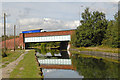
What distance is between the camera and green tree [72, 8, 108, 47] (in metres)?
53.3

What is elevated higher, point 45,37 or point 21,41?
point 45,37

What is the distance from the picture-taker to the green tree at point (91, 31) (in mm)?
53275

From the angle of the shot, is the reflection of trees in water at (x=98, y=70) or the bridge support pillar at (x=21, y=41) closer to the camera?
the reflection of trees in water at (x=98, y=70)

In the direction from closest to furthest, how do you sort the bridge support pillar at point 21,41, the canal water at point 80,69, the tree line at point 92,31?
the canal water at point 80,69
the tree line at point 92,31
the bridge support pillar at point 21,41

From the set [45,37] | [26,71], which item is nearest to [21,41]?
[45,37]

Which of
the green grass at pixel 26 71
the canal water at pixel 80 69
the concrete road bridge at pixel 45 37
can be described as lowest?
the canal water at pixel 80 69

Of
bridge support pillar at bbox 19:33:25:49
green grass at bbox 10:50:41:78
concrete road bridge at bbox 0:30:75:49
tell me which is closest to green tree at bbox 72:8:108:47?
concrete road bridge at bbox 0:30:75:49

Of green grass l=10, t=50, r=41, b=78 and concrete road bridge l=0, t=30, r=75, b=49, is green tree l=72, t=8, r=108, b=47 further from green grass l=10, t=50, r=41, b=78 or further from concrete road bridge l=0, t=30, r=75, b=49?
green grass l=10, t=50, r=41, b=78

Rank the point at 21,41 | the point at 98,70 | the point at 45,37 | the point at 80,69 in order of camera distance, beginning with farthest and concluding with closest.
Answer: the point at 21,41 → the point at 45,37 → the point at 80,69 → the point at 98,70

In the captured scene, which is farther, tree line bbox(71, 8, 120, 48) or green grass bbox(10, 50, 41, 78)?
tree line bbox(71, 8, 120, 48)

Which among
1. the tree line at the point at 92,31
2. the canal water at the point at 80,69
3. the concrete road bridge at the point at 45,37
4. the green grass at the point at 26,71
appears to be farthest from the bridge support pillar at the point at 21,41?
the green grass at the point at 26,71

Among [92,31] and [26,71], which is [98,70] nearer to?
[26,71]

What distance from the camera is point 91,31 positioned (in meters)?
53.1

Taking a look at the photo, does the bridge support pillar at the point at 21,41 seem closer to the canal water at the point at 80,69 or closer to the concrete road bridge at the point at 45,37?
the concrete road bridge at the point at 45,37
